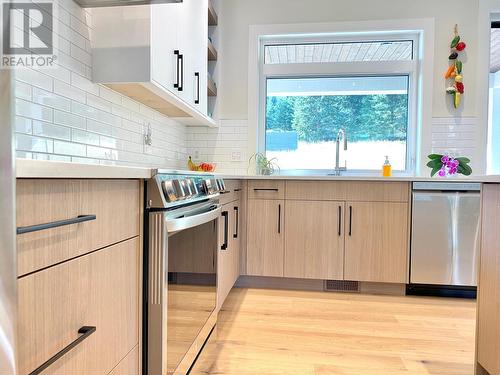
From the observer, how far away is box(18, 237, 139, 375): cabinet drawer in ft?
1.91

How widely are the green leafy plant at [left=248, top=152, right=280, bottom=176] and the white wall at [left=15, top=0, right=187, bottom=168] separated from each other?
1.30 meters

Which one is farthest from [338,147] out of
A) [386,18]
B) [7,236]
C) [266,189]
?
[7,236]

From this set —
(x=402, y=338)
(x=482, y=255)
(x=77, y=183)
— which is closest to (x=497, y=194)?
(x=482, y=255)

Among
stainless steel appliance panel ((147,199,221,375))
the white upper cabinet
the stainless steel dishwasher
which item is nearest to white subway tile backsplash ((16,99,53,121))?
the white upper cabinet

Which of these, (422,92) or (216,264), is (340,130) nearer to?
(422,92)

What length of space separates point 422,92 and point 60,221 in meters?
3.23

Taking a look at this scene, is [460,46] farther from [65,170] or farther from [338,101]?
[65,170]

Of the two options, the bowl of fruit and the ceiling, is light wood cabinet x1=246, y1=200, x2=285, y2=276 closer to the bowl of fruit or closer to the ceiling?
the bowl of fruit

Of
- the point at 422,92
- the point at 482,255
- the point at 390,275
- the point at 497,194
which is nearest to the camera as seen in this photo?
the point at 497,194

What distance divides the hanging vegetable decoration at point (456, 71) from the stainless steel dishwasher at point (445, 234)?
0.92 m

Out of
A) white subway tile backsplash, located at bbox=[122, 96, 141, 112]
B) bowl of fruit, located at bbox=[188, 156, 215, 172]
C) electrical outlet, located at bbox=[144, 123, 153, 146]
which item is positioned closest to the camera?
white subway tile backsplash, located at bbox=[122, 96, 141, 112]

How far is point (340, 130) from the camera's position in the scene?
3221 millimetres

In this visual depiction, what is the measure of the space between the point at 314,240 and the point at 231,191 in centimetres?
87

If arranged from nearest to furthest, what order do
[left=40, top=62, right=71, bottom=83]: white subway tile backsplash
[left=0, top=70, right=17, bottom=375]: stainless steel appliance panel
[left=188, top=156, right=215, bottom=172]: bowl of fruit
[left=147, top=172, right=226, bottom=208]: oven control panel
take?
[left=0, top=70, right=17, bottom=375]: stainless steel appliance panel < [left=147, top=172, right=226, bottom=208]: oven control panel < [left=40, top=62, right=71, bottom=83]: white subway tile backsplash < [left=188, top=156, right=215, bottom=172]: bowl of fruit
